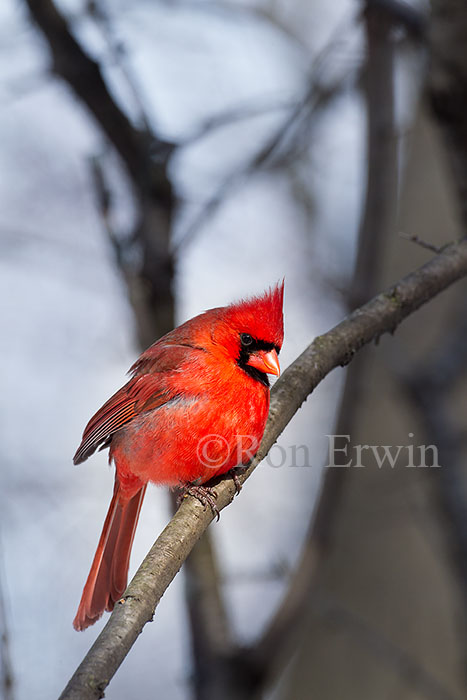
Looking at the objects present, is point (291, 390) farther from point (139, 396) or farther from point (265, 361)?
point (139, 396)

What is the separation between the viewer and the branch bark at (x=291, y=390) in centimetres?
140

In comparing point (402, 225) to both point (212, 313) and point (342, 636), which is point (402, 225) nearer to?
point (342, 636)

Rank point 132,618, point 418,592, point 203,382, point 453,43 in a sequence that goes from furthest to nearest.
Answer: point 418,592
point 453,43
point 203,382
point 132,618

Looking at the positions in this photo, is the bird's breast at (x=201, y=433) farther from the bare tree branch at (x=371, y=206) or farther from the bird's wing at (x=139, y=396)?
the bare tree branch at (x=371, y=206)

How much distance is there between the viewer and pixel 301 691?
15.3ft

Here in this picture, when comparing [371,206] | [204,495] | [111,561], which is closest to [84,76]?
[371,206]

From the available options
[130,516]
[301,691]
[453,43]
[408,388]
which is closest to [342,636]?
[301,691]

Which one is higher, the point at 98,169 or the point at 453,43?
the point at 98,169

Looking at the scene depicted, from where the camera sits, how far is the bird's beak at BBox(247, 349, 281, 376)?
2.14 metres

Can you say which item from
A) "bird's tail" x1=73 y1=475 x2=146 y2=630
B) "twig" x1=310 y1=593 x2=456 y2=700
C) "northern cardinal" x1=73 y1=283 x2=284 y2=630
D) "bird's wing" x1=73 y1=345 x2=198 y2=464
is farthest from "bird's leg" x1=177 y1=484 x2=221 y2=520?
"twig" x1=310 y1=593 x2=456 y2=700

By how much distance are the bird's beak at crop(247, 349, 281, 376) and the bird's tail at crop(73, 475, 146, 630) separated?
1.85 ft

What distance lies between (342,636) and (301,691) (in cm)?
42

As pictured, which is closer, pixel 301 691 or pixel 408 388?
pixel 408 388

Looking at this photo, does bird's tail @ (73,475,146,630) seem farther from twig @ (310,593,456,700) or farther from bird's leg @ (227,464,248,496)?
twig @ (310,593,456,700)
